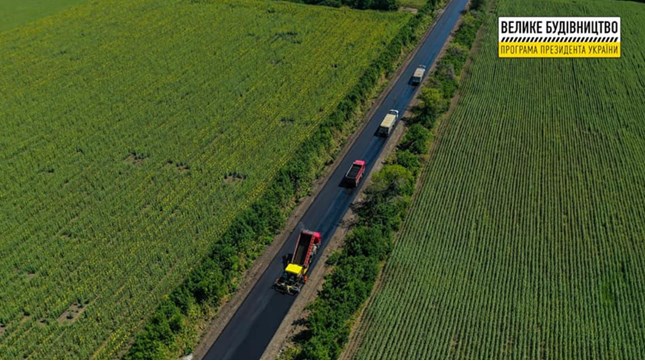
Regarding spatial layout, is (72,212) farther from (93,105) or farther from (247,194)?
(93,105)

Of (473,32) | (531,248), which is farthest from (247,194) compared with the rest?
(473,32)

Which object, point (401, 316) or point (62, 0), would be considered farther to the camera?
point (62, 0)

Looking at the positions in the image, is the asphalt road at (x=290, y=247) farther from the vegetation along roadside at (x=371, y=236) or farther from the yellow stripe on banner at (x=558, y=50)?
the yellow stripe on banner at (x=558, y=50)

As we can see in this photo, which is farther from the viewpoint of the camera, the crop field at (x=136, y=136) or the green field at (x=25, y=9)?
the green field at (x=25, y=9)

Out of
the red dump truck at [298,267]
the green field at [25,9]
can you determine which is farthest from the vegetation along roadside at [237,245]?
the green field at [25,9]

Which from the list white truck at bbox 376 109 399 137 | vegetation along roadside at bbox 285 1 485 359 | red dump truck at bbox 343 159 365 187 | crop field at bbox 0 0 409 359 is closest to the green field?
crop field at bbox 0 0 409 359
